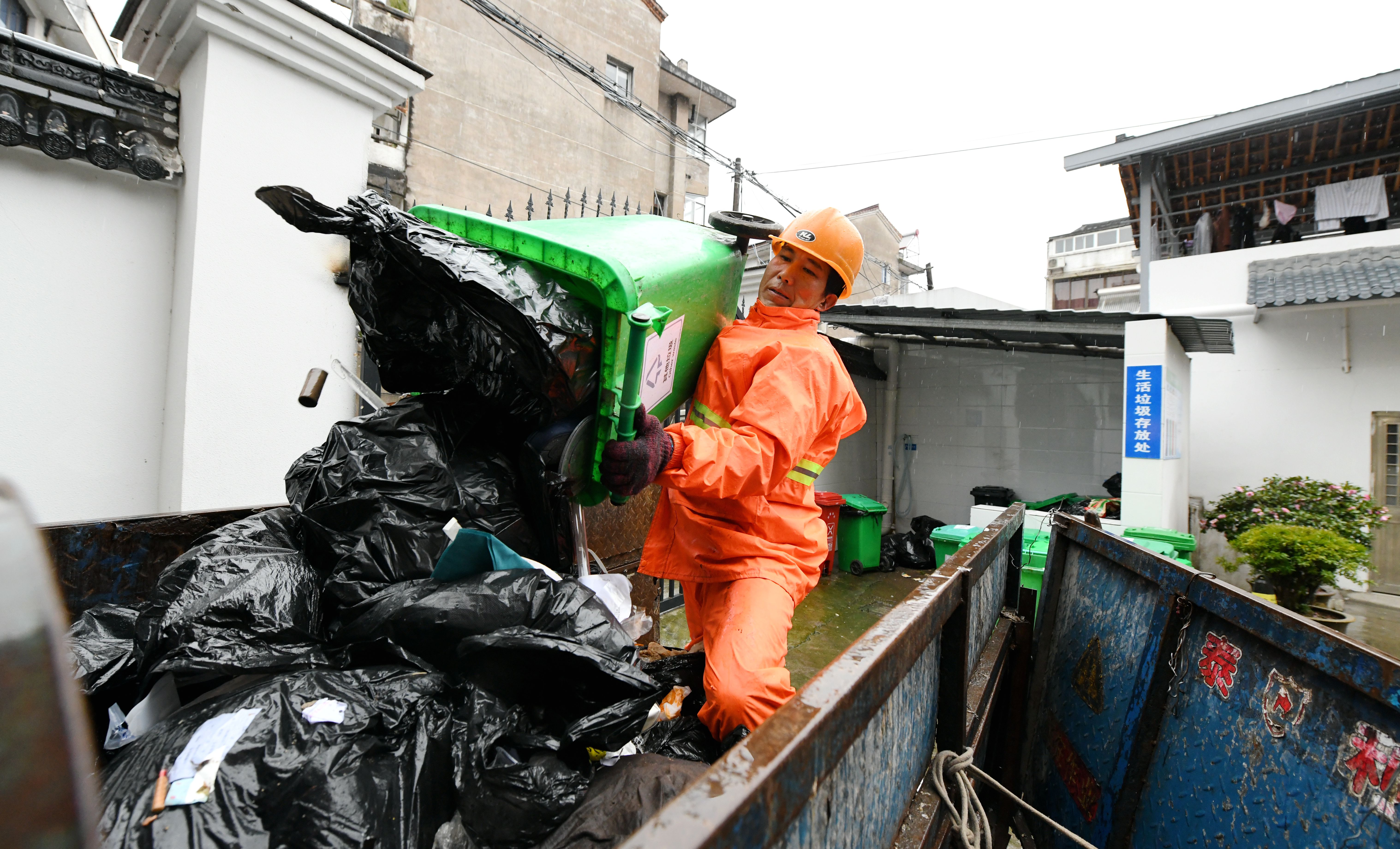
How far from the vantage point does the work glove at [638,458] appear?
1547 millimetres

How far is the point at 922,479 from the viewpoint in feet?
28.8

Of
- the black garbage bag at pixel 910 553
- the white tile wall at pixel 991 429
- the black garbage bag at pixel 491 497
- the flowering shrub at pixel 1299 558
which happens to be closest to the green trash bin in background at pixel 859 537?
the black garbage bag at pixel 910 553

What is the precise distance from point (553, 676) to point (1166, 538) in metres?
5.26

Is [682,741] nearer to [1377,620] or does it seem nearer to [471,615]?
[471,615]

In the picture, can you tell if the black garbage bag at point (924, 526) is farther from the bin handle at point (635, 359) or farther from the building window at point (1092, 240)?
the building window at point (1092, 240)

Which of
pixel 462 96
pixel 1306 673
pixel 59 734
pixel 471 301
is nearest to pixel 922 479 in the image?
pixel 1306 673

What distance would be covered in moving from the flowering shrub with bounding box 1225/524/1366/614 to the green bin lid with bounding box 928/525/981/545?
2132 millimetres

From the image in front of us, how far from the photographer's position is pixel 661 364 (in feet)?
6.00

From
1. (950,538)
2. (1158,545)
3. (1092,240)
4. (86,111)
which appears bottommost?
(950,538)

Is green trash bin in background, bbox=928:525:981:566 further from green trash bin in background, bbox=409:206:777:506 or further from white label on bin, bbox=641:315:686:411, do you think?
white label on bin, bbox=641:315:686:411

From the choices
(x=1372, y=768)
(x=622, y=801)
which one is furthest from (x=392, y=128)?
(x=1372, y=768)

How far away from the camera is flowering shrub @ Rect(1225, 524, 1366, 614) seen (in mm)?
4953

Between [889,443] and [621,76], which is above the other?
[621,76]

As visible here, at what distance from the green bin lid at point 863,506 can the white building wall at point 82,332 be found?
5.50m
